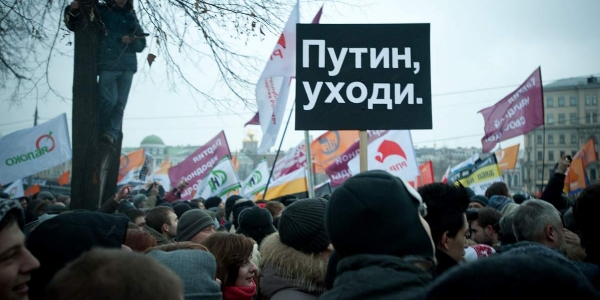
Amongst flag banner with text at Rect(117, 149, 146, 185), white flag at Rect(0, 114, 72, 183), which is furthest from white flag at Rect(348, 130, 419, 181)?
flag banner with text at Rect(117, 149, 146, 185)

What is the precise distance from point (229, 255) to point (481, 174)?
10.4 meters

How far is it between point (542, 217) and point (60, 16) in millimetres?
4867

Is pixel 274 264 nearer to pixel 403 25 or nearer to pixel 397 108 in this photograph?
pixel 397 108

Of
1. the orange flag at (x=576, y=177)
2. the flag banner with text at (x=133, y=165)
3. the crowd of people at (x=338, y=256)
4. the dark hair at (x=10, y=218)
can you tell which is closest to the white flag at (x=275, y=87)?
the crowd of people at (x=338, y=256)

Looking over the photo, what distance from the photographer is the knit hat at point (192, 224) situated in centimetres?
520

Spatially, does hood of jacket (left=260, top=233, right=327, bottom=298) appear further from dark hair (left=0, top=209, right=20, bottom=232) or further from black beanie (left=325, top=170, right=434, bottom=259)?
dark hair (left=0, top=209, right=20, bottom=232)

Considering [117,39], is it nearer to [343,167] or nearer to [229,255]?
[229,255]

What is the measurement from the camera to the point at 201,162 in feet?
53.9

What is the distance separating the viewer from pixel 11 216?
2.21 metres

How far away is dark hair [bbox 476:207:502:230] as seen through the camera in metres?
5.70

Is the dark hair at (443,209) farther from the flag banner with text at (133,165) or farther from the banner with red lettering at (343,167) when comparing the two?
the flag banner with text at (133,165)

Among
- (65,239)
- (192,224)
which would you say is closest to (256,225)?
(192,224)

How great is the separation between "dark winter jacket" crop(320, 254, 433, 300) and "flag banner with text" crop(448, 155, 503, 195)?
1137 cm

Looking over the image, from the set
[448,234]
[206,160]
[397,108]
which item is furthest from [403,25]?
[206,160]
